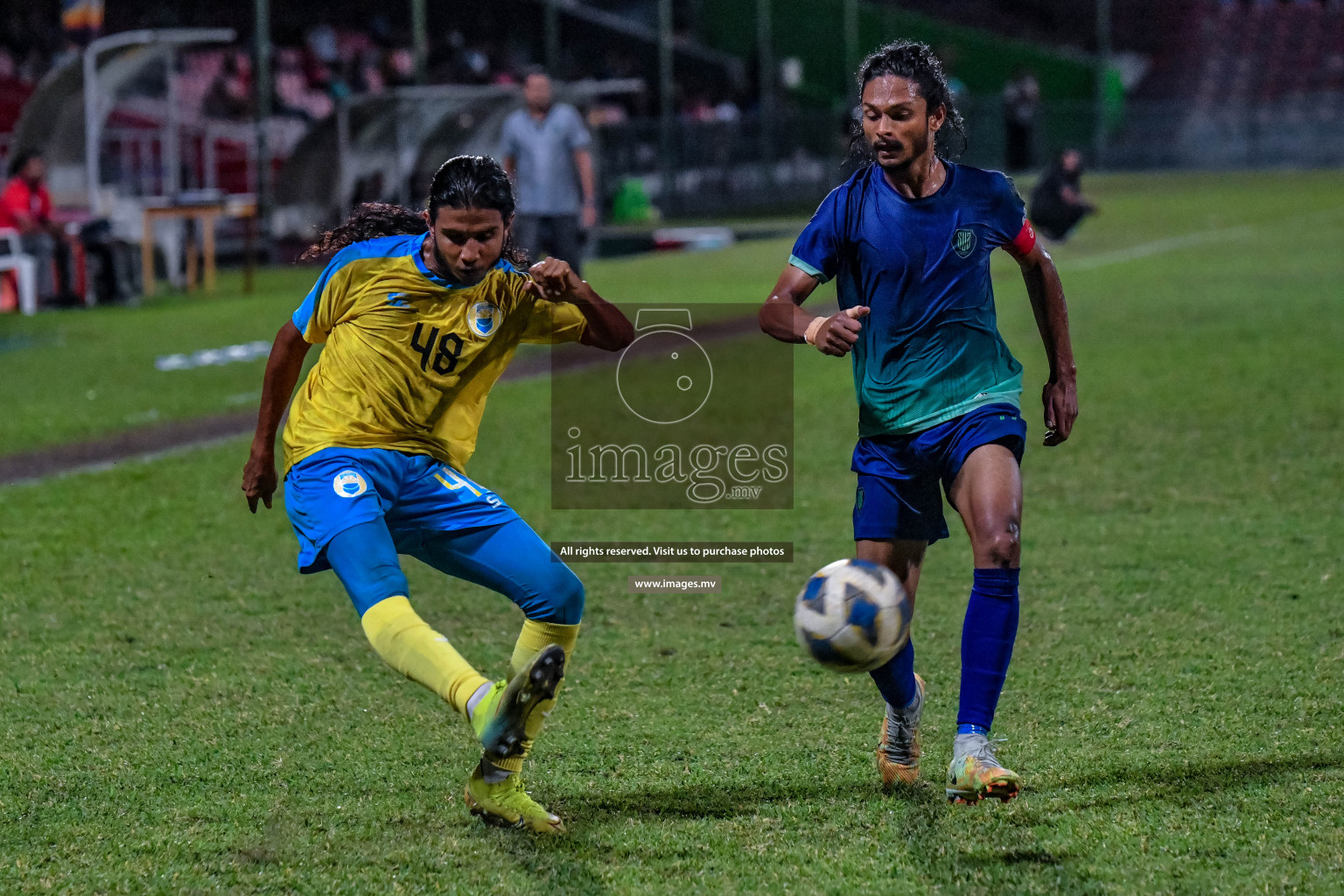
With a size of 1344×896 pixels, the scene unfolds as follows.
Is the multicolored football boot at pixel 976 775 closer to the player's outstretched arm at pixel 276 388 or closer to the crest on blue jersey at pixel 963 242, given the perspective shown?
the crest on blue jersey at pixel 963 242

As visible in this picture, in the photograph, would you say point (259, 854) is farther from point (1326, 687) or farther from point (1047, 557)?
point (1047, 557)

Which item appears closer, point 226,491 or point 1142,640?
point 1142,640

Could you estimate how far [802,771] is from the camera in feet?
14.9

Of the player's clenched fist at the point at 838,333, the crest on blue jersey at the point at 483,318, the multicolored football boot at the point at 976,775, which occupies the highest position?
the crest on blue jersey at the point at 483,318

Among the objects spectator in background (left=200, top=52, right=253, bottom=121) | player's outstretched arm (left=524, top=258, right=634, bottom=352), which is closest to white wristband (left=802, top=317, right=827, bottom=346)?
player's outstretched arm (left=524, top=258, right=634, bottom=352)

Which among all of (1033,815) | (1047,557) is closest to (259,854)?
(1033,815)

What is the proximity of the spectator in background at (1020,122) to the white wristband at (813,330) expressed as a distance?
34.8 metres

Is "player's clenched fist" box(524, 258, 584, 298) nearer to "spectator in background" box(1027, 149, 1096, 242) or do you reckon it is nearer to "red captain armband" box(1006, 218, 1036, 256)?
"red captain armband" box(1006, 218, 1036, 256)

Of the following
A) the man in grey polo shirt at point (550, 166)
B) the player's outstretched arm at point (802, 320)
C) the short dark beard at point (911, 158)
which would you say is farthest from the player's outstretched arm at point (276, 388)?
the man in grey polo shirt at point (550, 166)

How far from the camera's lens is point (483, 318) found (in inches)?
173

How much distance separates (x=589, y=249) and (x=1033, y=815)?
20.8 m

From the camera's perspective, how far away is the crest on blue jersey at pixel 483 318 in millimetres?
4387

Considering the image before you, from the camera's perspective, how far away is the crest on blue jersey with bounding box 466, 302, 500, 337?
14.4 ft

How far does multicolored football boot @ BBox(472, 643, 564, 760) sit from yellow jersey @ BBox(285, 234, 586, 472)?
0.85 m
